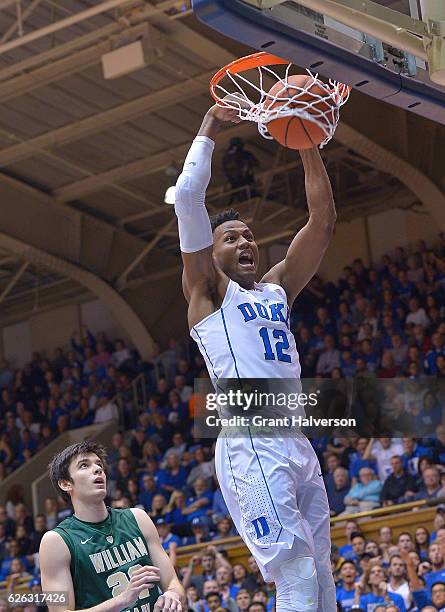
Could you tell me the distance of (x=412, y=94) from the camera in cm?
544

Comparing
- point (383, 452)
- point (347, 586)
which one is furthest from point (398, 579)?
point (383, 452)

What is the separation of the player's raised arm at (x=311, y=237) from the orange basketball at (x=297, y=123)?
0.15 metres

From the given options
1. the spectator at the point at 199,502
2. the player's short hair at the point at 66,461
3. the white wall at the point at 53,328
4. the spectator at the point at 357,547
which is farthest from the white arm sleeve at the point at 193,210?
the white wall at the point at 53,328

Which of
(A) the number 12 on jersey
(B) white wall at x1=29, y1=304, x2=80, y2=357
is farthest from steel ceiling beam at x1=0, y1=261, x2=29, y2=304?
(A) the number 12 on jersey

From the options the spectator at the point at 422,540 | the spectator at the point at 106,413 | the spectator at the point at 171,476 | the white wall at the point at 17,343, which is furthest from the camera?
the white wall at the point at 17,343

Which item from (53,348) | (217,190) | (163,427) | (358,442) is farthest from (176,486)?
(53,348)

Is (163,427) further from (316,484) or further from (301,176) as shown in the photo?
(316,484)

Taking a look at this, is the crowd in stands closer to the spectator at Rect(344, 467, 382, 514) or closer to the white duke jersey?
the spectator at Rect(344, 467, 382, 514)

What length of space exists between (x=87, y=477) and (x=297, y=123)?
1894 mm

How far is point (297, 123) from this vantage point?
5.10 metres

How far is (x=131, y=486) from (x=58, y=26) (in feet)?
20.0

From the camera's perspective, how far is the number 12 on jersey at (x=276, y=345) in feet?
15.8

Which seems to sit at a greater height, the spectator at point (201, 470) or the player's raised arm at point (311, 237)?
the spectator at point (201, 470)

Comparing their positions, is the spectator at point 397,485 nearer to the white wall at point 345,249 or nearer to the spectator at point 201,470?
the spectator at point 201,470
